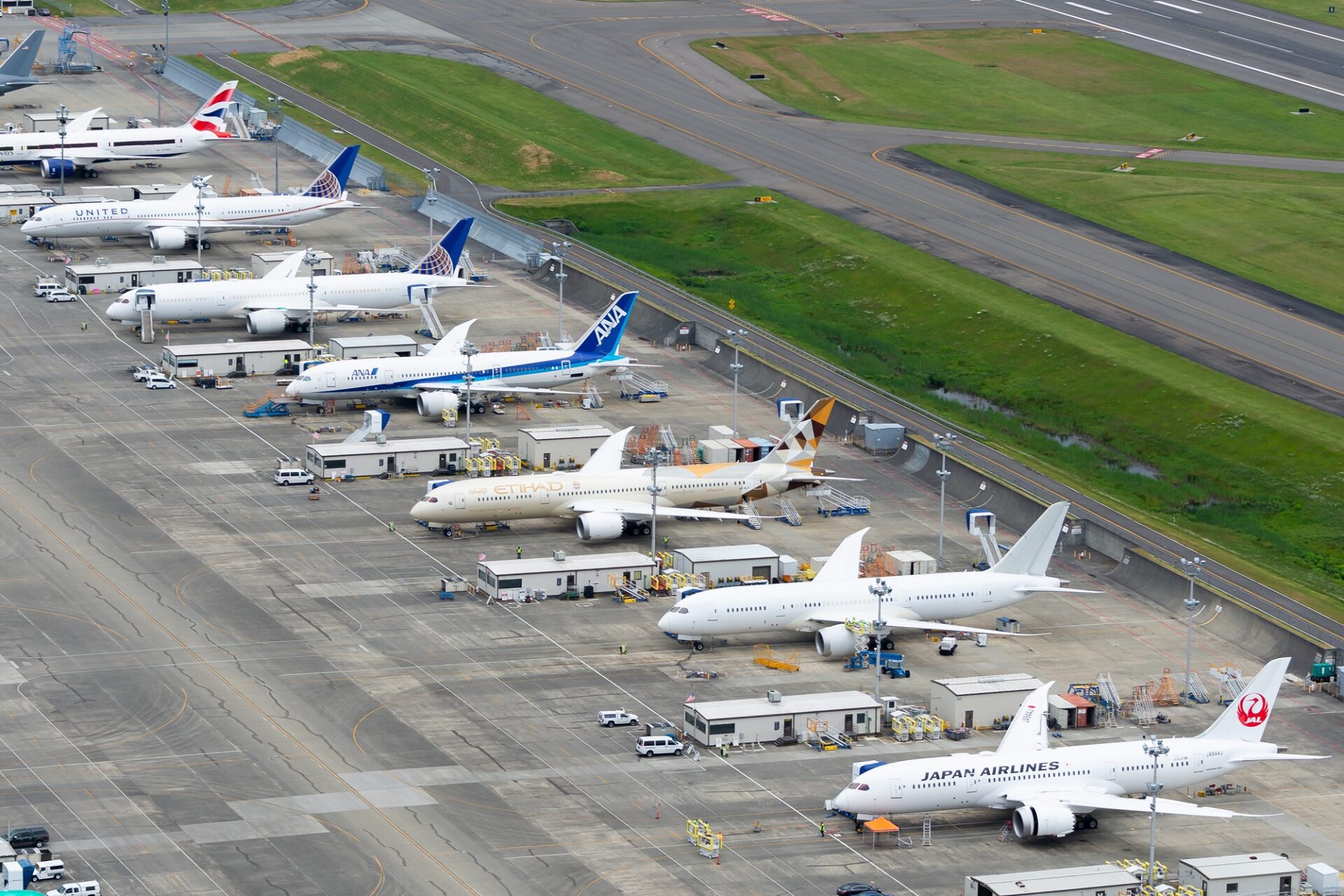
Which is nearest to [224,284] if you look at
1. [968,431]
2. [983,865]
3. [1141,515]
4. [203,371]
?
[203,371]

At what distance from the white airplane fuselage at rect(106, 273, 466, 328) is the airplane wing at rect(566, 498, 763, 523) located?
42751 millimetres

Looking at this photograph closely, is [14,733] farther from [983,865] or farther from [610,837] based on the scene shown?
[983,865]

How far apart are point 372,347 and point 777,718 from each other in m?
67.2

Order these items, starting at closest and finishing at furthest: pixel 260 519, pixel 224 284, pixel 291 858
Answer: pixel 291 858 < pixel 260 519 < pixel 224 284

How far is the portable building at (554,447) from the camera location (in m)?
147

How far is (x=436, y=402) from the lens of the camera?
510 feet

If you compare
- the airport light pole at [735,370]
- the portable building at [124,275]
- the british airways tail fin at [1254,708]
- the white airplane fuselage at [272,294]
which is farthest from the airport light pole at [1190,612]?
the portable building at [124,275]

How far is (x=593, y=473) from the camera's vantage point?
449 feet

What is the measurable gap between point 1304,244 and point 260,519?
9911 cm

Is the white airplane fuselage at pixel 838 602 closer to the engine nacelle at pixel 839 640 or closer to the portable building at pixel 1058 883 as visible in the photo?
the engine nacelle at pixel 839 640

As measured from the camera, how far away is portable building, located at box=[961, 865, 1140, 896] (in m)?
90.9

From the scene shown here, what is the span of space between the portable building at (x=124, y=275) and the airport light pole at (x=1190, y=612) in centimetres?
8381

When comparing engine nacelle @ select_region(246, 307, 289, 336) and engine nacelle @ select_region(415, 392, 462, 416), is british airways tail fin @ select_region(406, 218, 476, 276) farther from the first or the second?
engine nacelle @ select_region(415, 392, 462, 416)

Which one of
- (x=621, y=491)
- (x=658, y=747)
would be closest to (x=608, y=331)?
(x=621, y=491)
